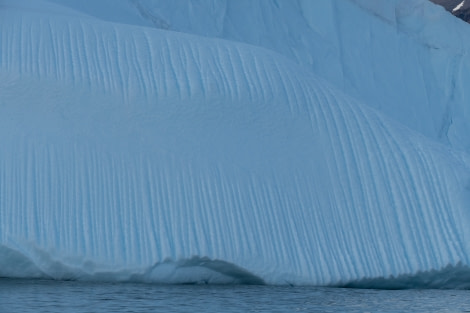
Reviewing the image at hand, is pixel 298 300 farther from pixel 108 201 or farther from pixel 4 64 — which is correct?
pixel 4 64

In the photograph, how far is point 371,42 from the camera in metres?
16.1

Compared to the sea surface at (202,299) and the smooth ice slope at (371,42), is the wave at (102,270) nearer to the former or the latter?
the sea surface at (202,299)

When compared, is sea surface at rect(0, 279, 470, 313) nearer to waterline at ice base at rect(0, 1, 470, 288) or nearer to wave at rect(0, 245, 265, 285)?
wave at rect(0, 245, 265, 285)

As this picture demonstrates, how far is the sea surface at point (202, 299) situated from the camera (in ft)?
21.3

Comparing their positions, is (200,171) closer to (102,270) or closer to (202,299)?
(102,270)

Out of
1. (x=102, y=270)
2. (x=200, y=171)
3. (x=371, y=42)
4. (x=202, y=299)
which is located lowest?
(x=202, y=299)

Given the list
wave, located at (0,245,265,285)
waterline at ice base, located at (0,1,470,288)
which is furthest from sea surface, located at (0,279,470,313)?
waterline at ice base, located at (0,1,470,288)

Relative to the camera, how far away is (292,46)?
1484 centimetres

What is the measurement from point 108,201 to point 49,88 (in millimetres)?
1229

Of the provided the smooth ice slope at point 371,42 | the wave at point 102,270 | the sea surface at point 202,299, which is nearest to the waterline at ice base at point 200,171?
the wave at point 102,270

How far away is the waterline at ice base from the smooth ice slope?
13.5ft

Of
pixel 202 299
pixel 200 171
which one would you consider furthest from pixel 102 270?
pixel 200 171

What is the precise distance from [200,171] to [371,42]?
26.9ft

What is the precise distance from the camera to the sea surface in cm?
650
